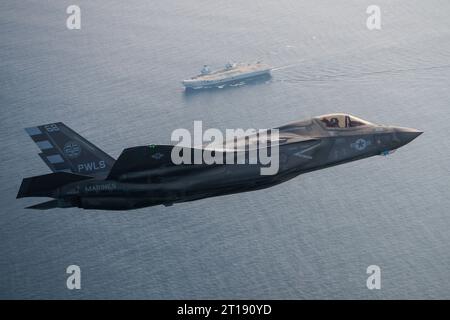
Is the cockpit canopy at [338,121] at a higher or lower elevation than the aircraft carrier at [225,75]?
Answer: lower

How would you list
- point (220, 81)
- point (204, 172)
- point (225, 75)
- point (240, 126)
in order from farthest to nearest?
1. point (225, 75)
2. point (220, 81)
3. point (240, 126)
4. point (204, 172)

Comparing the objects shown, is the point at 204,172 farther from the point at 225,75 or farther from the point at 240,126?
the point at 225,75

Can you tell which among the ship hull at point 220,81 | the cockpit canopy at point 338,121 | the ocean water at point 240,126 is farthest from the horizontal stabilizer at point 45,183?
the ship hull at point 220,81

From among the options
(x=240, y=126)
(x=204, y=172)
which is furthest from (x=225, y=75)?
(x=204, y=172)

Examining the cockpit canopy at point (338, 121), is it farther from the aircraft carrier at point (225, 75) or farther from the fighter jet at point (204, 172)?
the aircraft carrier at point (225, 75)

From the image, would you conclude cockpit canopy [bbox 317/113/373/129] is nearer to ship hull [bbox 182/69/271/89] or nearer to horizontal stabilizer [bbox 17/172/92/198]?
horizontal stabilizer [bbox 17/172/92/198]

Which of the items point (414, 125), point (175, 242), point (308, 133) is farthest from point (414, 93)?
point (308, 133)
